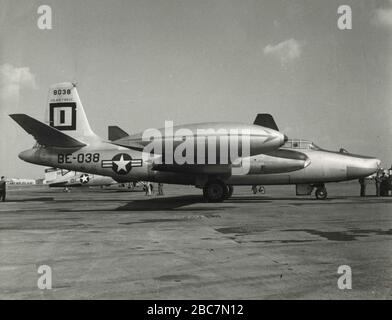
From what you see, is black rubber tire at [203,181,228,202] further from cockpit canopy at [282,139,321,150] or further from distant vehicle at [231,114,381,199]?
cockpit canopy at [282,139,321,150]

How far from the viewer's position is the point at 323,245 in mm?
7820

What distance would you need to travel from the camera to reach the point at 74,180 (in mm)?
44875

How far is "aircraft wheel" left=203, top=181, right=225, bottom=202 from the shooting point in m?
18.9

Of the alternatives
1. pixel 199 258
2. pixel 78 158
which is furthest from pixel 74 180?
pixel 199 258

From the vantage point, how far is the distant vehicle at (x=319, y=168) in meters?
→ 19.6

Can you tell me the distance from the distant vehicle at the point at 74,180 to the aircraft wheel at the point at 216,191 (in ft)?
76.1

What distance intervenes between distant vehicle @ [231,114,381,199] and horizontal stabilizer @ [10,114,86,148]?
8.22 meters

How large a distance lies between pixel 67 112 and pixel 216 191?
9.37 m

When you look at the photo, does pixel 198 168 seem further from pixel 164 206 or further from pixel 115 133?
pixel 115 133

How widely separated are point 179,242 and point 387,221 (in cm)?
636
